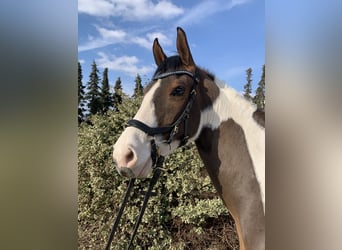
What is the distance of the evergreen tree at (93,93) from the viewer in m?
2.51

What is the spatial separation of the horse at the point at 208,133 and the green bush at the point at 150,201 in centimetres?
143

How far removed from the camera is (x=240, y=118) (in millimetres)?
1192

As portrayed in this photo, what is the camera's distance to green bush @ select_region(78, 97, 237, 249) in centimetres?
264

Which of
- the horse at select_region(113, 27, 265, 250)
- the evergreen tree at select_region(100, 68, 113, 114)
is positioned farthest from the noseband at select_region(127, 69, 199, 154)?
the evergreen tree at select_region(100, 68, 113, 114)

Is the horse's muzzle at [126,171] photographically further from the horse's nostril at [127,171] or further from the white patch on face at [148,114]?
the white patch on face at [148,114]

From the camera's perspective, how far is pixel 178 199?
2715 millimetres

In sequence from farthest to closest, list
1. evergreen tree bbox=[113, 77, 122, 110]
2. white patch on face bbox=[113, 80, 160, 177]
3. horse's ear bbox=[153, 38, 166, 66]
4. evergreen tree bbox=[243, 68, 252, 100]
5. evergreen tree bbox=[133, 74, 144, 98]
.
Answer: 1. evergreen tree bbox=[113, 77, 122, 110]
2. evergreen tree bbox=[133, 74, 144, 98]
3. evergreen tree bbox=[243, 68, 252, 100]
4. horse's ear bbox=[153, 38, 166, 66]
5. white patch on face bbox=[113, 80, 160, 177]

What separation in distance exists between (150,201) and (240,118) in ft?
5.69

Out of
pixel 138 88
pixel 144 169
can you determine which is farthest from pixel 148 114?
pixel 138 88

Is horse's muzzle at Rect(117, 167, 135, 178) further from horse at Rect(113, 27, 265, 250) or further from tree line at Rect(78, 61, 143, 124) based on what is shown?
tree line at Rect(78, 61, 143, 124)

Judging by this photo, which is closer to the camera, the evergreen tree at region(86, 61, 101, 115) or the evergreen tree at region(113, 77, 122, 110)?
the evergreen tree at region(86, 61, 101, 115)
